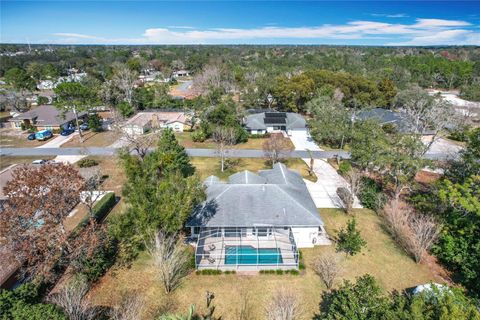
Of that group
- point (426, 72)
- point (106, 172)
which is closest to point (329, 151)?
point (106, 172)

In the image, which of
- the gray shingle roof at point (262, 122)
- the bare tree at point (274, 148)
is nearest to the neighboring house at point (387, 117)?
the gray shingle roof at point (262, 122)

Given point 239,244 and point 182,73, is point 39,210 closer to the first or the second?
point 239,244

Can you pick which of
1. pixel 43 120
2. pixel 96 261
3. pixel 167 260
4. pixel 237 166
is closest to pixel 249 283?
pixel 167 260

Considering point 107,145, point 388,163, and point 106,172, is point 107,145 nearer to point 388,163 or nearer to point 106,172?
point 106,172

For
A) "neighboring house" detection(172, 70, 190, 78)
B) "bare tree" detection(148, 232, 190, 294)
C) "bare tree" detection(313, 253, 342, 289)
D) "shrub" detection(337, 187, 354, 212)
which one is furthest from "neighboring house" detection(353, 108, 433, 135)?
"neighboring house" detection(172, 70, 190, 78)

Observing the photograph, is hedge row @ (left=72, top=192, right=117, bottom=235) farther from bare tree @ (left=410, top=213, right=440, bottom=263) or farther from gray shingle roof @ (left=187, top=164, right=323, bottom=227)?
bare tree @ (left=410, top=213, right=440, bottom=263)
